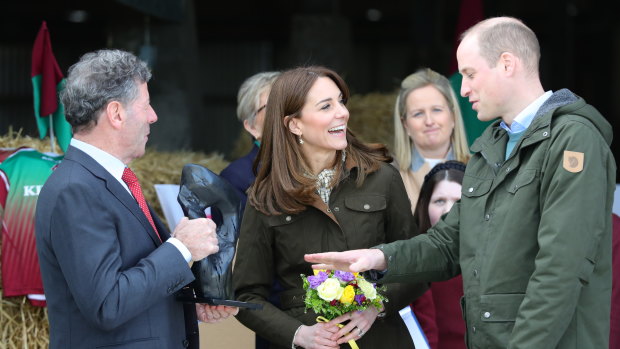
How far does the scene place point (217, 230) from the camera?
3035 millimetres

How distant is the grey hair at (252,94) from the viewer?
4.91m

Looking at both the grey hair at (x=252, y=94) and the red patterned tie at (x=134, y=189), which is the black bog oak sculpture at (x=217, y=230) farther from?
the grey hair at (x=252, y=94)

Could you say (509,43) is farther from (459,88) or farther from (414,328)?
(459,88)

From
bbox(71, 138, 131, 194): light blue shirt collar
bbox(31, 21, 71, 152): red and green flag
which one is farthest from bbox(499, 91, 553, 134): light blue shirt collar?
bbox(31, 21, 71, 152): red and green flag

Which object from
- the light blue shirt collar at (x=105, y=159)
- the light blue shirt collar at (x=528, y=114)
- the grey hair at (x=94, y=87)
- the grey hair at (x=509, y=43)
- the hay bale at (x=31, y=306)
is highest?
the grey hair at (x=509, y=43)

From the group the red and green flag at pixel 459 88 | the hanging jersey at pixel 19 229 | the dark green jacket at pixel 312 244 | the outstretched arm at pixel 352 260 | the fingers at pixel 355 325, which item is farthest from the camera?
the red and green flag at pixel 459 88

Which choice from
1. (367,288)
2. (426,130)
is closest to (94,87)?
(367,288)

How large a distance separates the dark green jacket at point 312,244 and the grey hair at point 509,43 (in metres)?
0.86

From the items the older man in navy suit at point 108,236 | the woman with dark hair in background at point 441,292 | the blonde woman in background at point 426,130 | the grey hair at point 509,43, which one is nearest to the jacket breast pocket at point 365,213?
the woman with dark hair in background at point 441,292

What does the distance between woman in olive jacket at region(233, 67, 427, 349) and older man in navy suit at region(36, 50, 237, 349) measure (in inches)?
23.4

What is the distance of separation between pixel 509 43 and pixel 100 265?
1.49 meters

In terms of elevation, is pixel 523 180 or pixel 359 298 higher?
pixel 523 180

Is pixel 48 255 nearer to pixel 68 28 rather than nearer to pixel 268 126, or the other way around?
pixel 268 126

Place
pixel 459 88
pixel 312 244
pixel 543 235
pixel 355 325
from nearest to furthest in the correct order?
pixel 543 235
pixel 355 325
pixel 312 244
pixel 459 88
